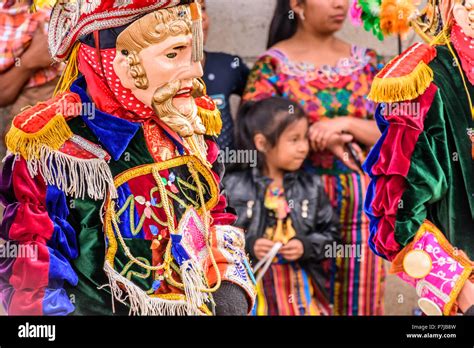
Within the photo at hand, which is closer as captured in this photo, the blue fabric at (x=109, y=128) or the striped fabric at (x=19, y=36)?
the blue fabric at (x=109, y=128)

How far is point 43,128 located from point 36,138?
0.04 m

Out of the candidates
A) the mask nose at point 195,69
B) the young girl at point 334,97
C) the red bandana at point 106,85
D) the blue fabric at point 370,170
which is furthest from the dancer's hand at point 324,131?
the red bandana at point 106,85

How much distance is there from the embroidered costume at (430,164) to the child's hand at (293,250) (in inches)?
13.8

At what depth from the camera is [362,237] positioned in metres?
4.97

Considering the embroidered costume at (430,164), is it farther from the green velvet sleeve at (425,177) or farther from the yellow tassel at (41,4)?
the yellow tassel at (41,4)

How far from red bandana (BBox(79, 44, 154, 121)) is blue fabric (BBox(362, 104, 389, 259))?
0.77m

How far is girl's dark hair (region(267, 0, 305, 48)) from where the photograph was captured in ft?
16.6

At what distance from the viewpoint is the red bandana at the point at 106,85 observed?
4.36m

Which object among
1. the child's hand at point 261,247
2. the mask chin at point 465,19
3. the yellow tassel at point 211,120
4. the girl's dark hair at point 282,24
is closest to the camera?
the yellow tassel at point 211,120

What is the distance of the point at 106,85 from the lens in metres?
4.38

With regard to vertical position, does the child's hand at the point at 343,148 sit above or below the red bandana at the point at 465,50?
below

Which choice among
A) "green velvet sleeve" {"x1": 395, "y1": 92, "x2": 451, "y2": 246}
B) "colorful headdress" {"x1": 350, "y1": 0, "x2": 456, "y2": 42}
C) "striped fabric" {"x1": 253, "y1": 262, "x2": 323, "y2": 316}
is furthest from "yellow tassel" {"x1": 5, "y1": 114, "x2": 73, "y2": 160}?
"colorful headdress" {"x1": 350, "y1": 0, "x2": 456, "y2": 42}
